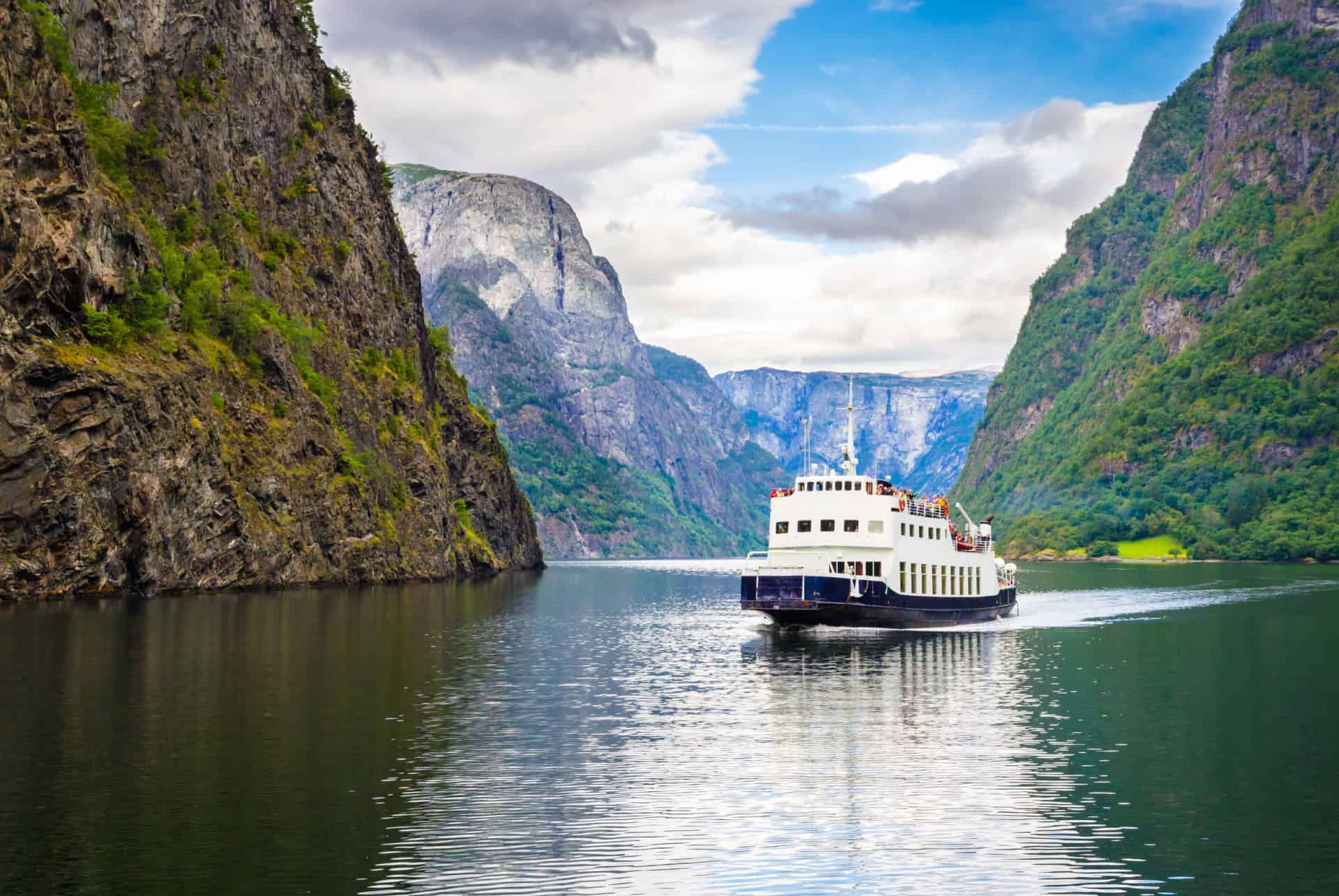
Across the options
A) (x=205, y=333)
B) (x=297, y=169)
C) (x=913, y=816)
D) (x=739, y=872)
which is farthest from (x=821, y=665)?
(x=297, y=169)

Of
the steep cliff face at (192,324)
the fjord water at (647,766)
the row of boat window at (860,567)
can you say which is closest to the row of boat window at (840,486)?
the row of boat window at (860,567)

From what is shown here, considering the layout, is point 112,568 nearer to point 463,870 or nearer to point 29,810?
point 29,810

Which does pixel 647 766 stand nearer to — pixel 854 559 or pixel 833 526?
pixel 854 559

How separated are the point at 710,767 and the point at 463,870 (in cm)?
1407

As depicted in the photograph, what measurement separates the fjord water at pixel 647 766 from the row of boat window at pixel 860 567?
17103 mm

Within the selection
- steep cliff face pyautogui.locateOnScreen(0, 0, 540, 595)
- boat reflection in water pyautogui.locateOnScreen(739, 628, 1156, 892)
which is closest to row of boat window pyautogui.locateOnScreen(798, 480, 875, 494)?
boat reflection in water pyautogui.locateOnScreen(739, 628, 1156, 892)

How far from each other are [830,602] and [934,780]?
58.7 m

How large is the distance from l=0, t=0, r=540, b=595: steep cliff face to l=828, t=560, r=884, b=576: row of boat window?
61.0 metres

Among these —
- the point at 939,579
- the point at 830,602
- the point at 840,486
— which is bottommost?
the point at 830,602

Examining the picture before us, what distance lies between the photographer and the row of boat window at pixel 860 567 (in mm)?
102812

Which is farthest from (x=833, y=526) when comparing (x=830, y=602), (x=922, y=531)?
(x=922, y=531)

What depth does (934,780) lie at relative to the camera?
41.4 m

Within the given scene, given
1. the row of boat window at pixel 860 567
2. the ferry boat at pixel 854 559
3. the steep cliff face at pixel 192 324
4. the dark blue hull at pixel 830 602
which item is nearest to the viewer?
the dark blue hull at pixel 830 602

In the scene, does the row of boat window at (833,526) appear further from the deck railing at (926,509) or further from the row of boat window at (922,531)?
the deck railing at (926,509)
